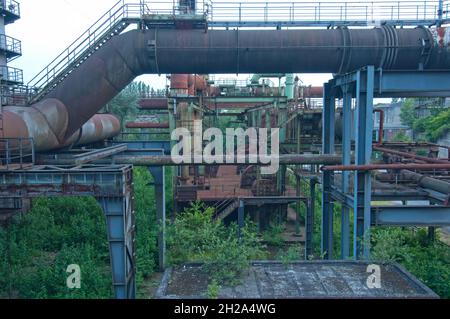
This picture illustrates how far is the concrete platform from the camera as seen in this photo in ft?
18.7

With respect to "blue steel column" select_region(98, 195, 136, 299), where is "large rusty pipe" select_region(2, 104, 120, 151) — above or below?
above

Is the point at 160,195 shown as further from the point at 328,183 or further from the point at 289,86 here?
the point at 289,86

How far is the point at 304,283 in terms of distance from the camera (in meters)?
6.16

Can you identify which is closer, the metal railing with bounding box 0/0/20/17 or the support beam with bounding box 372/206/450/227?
the support beam with bounding box 372/206/450/227

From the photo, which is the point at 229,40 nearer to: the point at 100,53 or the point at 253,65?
the point at 253,65

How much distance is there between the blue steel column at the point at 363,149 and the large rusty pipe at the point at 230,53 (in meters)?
1.76

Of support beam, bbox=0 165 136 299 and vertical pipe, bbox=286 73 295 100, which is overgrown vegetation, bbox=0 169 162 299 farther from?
vertical pipe, bbox=286 73 295 100

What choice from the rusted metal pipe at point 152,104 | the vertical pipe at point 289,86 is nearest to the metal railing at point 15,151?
the rusted metal pipe at point 152,104

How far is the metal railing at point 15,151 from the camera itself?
8555 millimetres

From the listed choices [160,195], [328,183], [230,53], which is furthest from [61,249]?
[328,183]

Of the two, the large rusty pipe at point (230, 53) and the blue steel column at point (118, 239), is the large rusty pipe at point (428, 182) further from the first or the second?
the blue steel column at point (118, 239)

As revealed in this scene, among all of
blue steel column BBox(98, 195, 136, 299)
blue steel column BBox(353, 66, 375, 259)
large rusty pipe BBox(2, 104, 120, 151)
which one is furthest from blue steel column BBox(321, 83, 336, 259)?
large rusty pipe BBox(2, 104, 120, 151)

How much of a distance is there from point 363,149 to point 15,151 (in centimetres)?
876

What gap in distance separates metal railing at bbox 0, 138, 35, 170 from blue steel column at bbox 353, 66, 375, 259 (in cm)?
810
